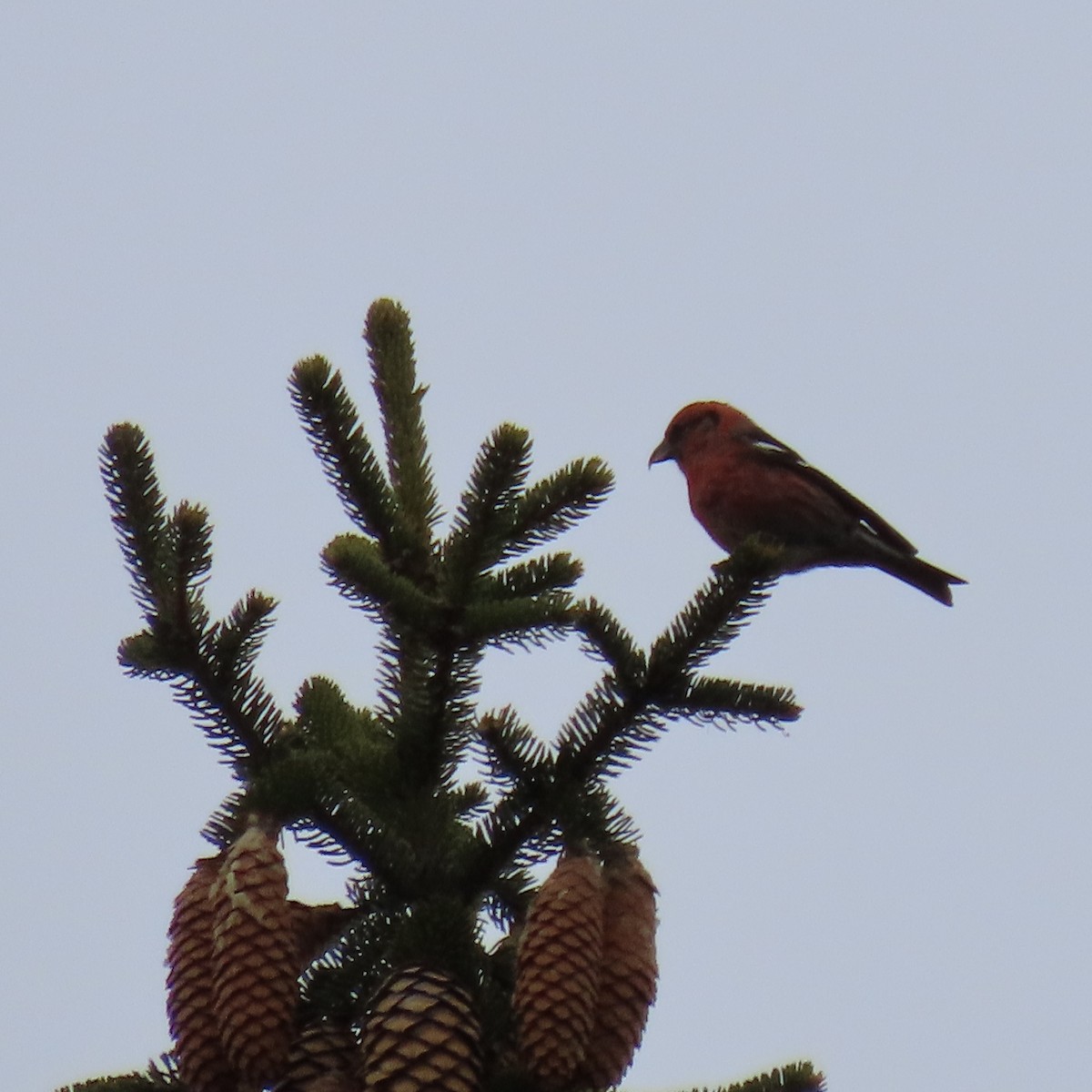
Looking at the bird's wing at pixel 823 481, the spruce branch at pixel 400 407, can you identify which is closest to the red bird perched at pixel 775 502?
the bird's wing at pixel 823 481

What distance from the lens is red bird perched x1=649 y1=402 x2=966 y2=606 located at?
4.95 meters

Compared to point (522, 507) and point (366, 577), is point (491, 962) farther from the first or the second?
point (522, 507)

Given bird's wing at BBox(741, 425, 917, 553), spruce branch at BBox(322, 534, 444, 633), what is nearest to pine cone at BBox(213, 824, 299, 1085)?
spruce branch at BBox(322, 534, 444, 633)

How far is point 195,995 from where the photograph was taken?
74.7 inches

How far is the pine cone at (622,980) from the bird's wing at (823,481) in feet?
10.4

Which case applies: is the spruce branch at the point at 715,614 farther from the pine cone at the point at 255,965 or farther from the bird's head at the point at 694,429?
the bird's head at the point at 694,429

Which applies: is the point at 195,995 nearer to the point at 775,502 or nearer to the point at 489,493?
the point at 489,493

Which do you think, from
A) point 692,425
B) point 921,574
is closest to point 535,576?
point 692,425

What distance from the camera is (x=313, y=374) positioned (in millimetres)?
2385

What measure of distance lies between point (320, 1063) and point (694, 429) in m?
3.74

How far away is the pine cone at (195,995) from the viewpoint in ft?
6.14

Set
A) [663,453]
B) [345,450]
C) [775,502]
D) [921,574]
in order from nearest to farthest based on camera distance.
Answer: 1. [345,450]
2. [775,502]
3. [921,574]
4. [663,453]

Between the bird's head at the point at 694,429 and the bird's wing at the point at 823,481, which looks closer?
the bird's wing at the point at 823,481

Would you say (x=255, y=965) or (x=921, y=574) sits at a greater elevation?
(x=921, y=574)
